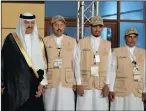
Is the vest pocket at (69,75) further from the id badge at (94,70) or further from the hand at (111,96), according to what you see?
the hand at (111,96)

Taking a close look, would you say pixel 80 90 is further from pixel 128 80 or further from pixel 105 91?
pixel 128 80

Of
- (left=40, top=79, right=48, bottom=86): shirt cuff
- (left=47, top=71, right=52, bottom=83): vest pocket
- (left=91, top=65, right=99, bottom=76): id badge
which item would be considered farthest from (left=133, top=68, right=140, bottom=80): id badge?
(left=40, top=79, right=48, bottom=86): shirt cuff

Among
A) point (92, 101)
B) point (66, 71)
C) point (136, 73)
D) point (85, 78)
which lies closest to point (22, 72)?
point (66, 71)

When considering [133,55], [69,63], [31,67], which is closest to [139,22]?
[133,55]

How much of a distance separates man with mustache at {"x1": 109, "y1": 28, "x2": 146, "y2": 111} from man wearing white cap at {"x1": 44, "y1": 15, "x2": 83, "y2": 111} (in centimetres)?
51

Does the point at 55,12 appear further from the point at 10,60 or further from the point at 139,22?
the point at 10,60

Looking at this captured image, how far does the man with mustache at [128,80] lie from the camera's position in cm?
527

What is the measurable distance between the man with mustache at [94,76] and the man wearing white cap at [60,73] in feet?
0.30

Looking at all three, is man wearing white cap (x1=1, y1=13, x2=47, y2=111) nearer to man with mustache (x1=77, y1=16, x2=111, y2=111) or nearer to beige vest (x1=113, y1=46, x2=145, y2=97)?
man with mustache (x1=77, y1=16, x2=111, y2=111)

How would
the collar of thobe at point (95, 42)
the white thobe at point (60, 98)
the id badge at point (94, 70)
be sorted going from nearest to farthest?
the white thobe at point (60, 98)
the id badge at point (94, 70)
the collar of thobe at point (95, 42)

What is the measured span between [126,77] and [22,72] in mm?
1405

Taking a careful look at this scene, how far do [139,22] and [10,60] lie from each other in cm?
340

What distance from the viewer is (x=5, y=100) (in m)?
4.67

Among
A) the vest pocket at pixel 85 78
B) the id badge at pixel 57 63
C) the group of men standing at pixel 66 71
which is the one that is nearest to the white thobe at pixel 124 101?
the group of men standing at pixel 66 71
